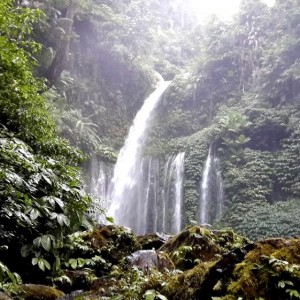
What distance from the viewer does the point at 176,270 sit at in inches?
147

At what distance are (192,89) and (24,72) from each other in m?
16.9

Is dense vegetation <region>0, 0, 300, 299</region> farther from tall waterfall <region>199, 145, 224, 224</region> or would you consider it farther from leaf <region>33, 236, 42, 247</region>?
leaf <region>33, 236, 42, 247</region>

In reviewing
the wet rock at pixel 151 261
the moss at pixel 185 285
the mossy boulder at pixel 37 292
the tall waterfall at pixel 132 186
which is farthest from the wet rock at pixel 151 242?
the tall waterfall at pixel 132 186

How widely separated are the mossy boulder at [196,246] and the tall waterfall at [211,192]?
9936 millimetres

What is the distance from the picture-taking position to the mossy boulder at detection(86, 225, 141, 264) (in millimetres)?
4875

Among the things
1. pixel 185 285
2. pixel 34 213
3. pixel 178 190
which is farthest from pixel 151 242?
pixel 178 190

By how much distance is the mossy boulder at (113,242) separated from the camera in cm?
488

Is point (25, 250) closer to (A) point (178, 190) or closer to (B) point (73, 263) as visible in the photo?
(B) point (73, 263)

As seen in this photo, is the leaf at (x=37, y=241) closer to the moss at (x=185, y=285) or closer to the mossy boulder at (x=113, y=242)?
the moss at (x=185, y=285)

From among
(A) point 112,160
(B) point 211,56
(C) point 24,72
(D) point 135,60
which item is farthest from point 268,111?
(C) point 24,72

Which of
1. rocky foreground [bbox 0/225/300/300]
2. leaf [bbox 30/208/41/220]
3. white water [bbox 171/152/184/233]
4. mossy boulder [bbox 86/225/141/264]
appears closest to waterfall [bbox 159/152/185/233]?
white water [bbox 171/152/184/233]

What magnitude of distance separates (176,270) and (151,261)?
1.64 ft

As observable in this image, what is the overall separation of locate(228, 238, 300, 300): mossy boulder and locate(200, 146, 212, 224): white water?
508 inches

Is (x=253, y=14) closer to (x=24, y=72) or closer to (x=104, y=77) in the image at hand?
(x=104, y=77)
